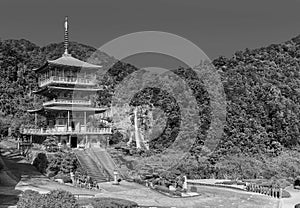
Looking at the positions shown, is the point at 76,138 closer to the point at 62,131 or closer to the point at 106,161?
the point at 62,131

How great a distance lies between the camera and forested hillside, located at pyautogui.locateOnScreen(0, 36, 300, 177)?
1754 inches

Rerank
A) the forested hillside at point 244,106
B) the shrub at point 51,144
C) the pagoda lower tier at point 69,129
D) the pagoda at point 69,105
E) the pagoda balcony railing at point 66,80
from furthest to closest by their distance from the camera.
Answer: the forested hillside at point 244,106 < the pagoda balcony railing at point 66,80 < the pagoda at point 69,105 < the pagoda lower tier at point 69,129 < the shrub at point 51,144

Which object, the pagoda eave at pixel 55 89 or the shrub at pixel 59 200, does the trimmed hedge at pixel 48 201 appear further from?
the pagoda eave at pixel 55 89

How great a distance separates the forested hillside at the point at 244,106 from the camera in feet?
146

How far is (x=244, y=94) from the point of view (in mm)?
56375

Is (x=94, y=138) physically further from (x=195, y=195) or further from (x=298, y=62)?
(x=298, y=62)

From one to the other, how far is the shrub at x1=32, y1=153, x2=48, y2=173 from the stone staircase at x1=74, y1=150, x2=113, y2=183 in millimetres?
2718

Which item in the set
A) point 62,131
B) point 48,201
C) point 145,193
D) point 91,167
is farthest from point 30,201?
point 62,131

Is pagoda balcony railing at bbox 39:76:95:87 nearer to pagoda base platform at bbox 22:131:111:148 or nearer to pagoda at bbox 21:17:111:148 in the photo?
pagoda at bbox 21:17:111:148

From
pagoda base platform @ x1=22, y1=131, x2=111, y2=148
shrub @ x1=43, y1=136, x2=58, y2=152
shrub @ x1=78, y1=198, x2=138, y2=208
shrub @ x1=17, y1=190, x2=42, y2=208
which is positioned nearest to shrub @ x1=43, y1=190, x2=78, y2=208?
shrub @ x1=17, y1=190, x2=42, y2=208

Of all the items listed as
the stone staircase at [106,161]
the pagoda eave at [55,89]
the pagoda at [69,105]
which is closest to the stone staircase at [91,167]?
the stone staircase at [106,161]

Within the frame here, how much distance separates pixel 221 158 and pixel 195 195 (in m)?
17.6

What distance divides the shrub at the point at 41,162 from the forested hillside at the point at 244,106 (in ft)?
45.2

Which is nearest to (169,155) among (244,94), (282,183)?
(282,183)
